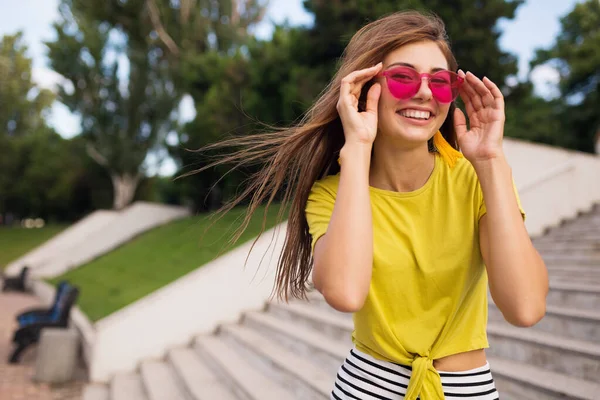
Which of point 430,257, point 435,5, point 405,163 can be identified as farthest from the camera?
point 435,5

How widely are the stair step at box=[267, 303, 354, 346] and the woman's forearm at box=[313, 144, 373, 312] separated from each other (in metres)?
4.06

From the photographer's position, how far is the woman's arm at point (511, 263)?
1.31 metres

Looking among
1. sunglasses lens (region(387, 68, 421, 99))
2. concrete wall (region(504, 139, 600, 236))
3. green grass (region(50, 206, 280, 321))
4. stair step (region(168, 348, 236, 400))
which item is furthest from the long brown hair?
concrete wall (region(504, 139, 600, 236))

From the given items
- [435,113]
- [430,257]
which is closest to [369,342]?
[430,257]

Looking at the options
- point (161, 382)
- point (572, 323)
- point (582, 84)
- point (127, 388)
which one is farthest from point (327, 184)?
point (582, 84)

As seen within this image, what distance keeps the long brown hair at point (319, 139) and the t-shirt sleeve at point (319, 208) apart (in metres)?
0.07

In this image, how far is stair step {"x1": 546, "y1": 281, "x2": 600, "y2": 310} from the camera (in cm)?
432

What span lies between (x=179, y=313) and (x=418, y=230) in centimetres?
646

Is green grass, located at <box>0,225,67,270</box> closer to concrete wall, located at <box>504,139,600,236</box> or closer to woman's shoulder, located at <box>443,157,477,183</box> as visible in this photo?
concrete wall, located at <box>504,139,600,236</box>

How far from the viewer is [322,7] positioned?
39.9 feet

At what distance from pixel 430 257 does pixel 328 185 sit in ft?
1.30

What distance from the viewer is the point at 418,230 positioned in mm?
1480

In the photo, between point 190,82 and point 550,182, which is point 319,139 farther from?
point 190,82

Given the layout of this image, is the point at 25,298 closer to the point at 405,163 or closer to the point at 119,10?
the point at 119,10
